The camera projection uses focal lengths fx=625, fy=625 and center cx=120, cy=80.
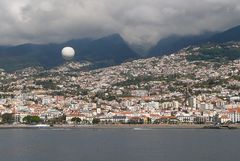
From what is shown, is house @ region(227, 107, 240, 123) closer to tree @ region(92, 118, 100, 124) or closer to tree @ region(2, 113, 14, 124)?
tree @ region(92, 118, 100, 124)

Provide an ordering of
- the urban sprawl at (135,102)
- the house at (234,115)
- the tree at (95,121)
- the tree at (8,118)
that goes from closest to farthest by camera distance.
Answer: the house at (234,115), the tree at (95,121), the urban sprawl at (135,102), the tree at (8,118)

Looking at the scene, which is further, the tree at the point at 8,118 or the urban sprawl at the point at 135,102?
the tree at the point at 8,118

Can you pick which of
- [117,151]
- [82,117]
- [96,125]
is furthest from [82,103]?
[117,151]

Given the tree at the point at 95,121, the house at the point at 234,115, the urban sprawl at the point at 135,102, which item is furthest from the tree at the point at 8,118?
the house at the point at 234,115

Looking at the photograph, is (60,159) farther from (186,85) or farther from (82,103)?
(186,85)

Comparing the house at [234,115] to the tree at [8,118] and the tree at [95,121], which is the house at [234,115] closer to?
the tree at [95,121]

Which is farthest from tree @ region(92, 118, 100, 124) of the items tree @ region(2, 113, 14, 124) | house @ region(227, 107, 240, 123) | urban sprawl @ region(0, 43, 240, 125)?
house @ region(227, 107, 240, 123)

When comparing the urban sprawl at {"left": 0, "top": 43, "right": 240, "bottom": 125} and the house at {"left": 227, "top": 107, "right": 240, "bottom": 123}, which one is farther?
the urban sprawl at {"left": 0, "top": 43, "right": 240, "bottom": 125}

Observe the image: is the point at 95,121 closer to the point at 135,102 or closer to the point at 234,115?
the point at 234,115

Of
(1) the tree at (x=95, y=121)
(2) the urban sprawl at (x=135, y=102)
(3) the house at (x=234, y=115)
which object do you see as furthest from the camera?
(2) the urban sprawl at (x=135, y=102)

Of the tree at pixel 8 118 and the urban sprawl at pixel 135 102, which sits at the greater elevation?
the urban sprawl at pixel 135 102

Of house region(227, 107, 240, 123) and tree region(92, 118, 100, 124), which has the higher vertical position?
house region(227, 107, 240, 123)
